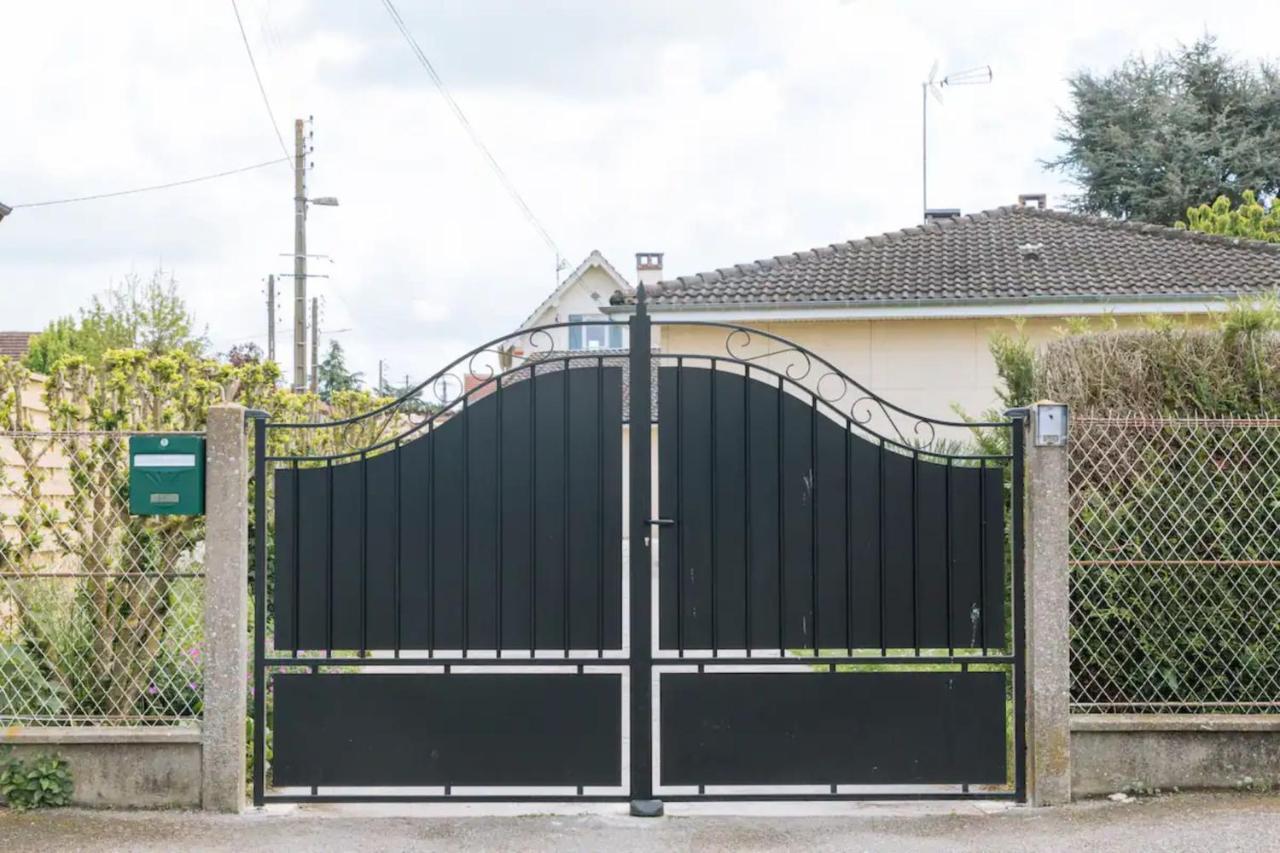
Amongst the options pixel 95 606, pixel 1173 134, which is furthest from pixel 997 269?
pixel 95 606

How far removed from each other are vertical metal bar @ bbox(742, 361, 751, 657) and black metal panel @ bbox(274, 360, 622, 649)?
60 centimetres

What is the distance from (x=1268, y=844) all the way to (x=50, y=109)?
13.7 meters

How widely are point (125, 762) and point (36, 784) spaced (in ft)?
1.36

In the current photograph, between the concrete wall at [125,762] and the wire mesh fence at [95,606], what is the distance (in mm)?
226

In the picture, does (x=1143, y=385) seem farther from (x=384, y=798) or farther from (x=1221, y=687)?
(x=384, y=798)

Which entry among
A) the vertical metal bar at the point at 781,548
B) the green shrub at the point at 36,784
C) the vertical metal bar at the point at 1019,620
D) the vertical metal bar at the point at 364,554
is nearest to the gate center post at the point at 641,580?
the vertical metal bar at the point at 781,548

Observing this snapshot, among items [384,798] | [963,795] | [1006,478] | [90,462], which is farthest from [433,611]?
[1006,478]

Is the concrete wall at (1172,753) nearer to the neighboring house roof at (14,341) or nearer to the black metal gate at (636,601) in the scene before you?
the black metal gate at (636,601)

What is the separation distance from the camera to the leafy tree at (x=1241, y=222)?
23.1 m

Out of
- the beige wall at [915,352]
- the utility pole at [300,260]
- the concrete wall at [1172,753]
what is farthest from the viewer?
the utility pole at [300,260]

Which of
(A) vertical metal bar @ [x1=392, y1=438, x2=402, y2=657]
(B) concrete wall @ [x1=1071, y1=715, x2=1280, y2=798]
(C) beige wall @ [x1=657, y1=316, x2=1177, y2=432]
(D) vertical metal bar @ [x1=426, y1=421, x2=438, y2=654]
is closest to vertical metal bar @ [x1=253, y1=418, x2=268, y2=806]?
(A) vertical metal bar @ [x1=392, y1=438, x2=402, y2=657]

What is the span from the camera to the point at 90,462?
6.34 metres

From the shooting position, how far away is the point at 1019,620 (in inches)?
229

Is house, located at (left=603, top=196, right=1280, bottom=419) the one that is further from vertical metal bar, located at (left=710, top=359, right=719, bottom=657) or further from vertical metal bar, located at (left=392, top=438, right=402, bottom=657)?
vertical metal bar, located at (left=392, top=438, right=402, bottom=657)
